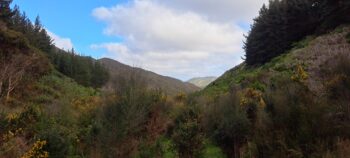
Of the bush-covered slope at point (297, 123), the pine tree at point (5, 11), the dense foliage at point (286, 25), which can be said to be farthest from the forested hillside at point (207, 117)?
the pine tree at point (5, 11)

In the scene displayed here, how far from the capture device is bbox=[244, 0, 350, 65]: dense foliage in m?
31.8

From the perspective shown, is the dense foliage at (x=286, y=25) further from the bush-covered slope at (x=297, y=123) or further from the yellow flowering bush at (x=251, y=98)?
the bush-covered slope at (x=297, y=123)

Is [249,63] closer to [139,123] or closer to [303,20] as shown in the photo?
[303,20]

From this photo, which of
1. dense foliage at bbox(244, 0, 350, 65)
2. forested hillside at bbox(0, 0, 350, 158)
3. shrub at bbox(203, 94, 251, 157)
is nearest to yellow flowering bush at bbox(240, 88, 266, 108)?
forested hillside at bbox(0, 0, 350, 158)

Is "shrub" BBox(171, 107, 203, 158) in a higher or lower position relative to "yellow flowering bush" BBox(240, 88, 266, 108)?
lower

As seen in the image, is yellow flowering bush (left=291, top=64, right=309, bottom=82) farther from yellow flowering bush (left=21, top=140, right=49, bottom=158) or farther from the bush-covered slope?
yellow flowering bush (left=21, top=140, right=49, bottom=158)

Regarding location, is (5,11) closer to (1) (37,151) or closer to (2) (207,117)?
(2) (207,117)

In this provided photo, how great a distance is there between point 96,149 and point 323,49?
14.9m

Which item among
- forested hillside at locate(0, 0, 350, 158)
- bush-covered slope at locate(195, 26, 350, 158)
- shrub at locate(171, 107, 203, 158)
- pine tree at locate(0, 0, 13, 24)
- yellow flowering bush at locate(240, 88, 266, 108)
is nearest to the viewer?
bush-covered slope at locate(195, 26, 350, 158)

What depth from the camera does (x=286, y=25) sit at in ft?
113

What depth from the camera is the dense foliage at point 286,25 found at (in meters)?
31.8

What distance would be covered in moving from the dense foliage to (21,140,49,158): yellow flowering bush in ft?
74.6

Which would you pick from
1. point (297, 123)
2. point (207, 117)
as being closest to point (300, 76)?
point (207, 117)

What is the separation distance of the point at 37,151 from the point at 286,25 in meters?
26.4
